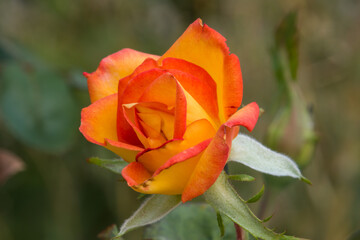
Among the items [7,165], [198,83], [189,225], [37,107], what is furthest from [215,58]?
[37,107]

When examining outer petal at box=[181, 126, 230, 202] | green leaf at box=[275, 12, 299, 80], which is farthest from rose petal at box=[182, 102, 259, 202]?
green leaf at box=[275, 12, 299, 80]

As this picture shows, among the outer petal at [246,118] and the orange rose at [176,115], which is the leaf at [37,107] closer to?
the orange rose at [176,115]

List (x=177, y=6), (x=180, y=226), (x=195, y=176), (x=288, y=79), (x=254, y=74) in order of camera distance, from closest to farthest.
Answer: (x=195, y=176) → (x=180, y=226) → (x=288, y=79) → (x=254, y=74) → (x=177, y=6)

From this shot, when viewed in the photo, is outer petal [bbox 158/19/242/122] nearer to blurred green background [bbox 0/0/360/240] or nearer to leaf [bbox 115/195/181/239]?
leaf [bbox 115/195/181/239]

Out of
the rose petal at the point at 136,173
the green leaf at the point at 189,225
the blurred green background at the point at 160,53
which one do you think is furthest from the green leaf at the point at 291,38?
the blurred green background at the point at 160,53

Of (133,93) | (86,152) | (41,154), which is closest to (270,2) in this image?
(86,152)

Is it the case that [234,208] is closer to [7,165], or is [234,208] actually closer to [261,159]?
[261,159]

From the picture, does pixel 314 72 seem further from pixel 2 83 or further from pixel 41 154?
pixel 2 83
